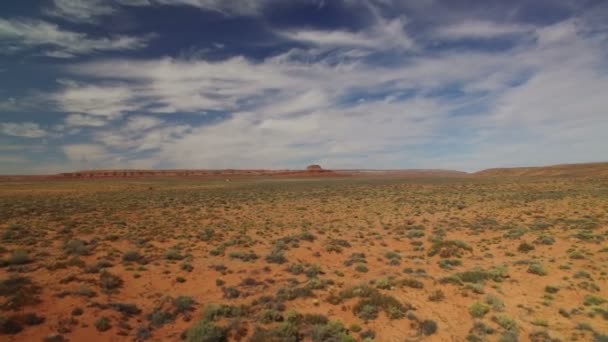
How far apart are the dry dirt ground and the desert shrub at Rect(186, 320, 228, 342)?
3 cm

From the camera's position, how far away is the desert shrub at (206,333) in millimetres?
8039

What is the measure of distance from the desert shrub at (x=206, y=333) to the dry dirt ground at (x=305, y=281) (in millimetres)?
32

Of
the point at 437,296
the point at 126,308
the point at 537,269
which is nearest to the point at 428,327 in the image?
the point at 437,296

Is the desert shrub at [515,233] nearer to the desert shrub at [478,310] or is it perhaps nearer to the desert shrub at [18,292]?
the desert shrub at [478,310]

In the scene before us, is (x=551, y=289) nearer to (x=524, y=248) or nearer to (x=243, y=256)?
(x=524, y=248)

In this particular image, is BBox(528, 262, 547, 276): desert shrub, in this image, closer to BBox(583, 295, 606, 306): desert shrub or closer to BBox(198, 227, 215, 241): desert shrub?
BBox(583, 295, 606, 306): desert shrub

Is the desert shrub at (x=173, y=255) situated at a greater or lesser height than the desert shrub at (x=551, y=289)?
greater

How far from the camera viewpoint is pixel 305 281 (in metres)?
12.4

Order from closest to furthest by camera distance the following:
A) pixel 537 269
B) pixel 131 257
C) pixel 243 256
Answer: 1. pixel 537 269
2. pixel 131 257
3. pixel 243 256

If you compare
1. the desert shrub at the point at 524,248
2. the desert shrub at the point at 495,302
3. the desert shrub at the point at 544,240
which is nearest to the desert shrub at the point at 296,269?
the desert shrub at the point at 495,302

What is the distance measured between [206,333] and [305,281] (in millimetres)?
4875

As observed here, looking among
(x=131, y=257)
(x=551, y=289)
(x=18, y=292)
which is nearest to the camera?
(x=18, y=292)

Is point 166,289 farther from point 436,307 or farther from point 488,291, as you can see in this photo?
point 488,291

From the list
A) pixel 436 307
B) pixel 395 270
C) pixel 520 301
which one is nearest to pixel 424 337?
pixel 436 307
